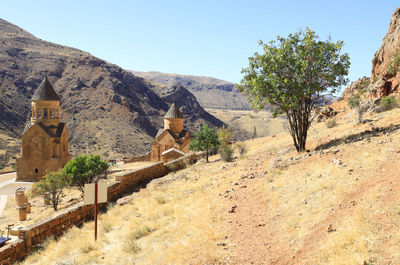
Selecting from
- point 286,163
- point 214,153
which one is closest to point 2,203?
point 214,153

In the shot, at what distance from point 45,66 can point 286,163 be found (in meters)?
96.6

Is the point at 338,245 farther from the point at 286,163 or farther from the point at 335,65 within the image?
the point at 335,65

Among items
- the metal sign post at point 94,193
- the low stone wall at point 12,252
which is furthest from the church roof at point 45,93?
the metal sign post at point 94,193

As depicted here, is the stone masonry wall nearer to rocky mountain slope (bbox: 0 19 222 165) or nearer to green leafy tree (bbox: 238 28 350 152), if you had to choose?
green leafy tree (bbox: 238 28 350 152)

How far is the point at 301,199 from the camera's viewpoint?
761 centimetres

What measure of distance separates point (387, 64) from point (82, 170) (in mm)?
31327

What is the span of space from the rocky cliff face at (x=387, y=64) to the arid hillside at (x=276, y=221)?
82.7 feet

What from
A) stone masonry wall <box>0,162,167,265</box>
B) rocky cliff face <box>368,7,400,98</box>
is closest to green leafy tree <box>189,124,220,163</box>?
stone masonry wall <box>0,162,167,265</box>

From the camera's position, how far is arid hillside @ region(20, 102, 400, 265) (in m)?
5.33

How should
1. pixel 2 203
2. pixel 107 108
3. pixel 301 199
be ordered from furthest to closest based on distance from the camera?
pixel 107 108
pixel 2 203
pixel 301 199

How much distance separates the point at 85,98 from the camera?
83.8 m

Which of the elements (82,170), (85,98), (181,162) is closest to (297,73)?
(181,162)

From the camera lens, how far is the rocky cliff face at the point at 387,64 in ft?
106

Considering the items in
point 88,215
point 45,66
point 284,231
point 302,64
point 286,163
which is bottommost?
point 88,215
